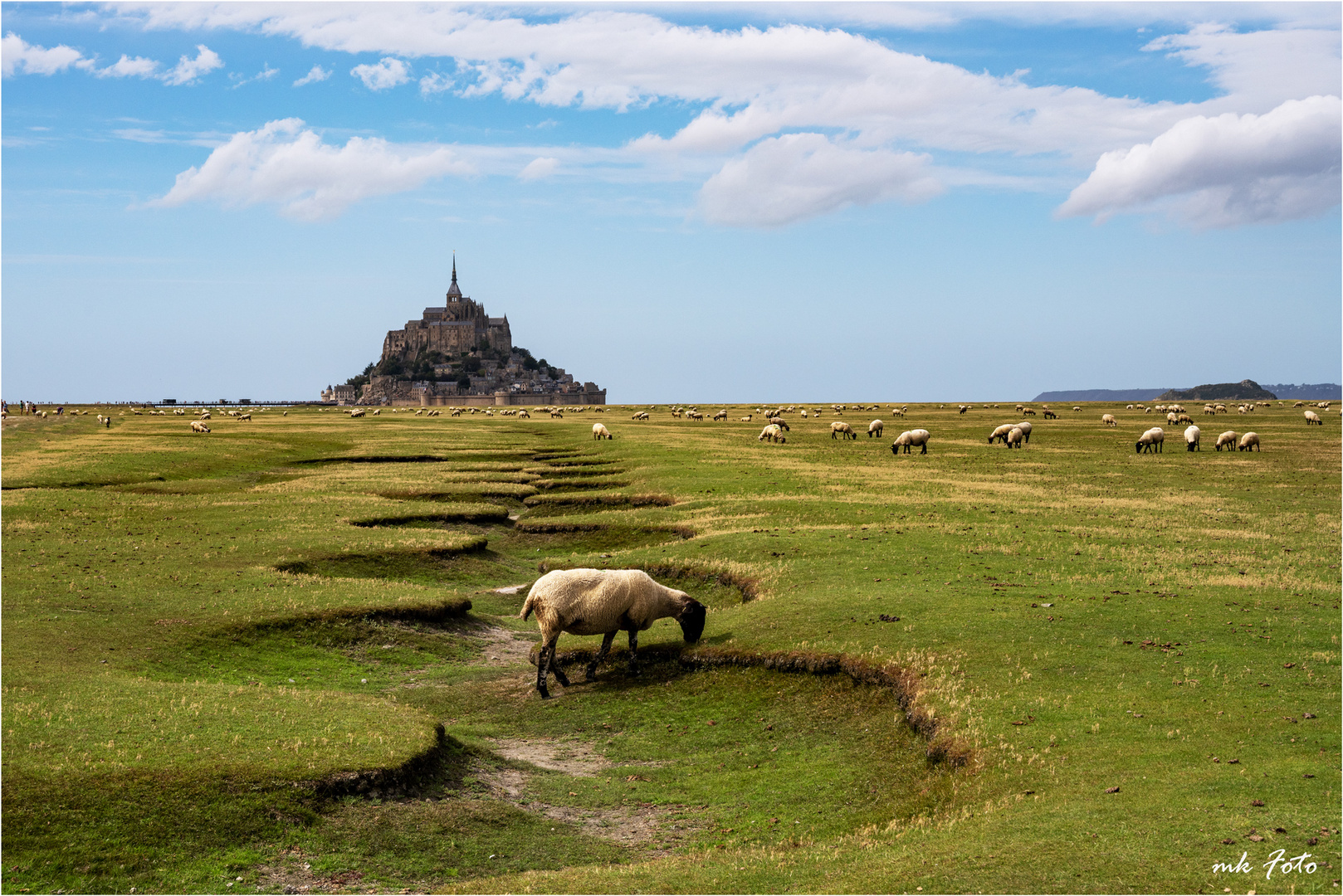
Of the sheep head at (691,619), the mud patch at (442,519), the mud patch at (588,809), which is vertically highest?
the mud patch at (442,519)

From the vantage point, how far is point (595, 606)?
67.8ft

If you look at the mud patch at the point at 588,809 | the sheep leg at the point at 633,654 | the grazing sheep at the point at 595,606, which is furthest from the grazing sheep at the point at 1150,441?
the mud patch at the point at 588,809

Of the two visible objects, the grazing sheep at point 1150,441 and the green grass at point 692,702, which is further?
the grazing sheep at point 1150,441

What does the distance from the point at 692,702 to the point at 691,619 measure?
2.57 meters

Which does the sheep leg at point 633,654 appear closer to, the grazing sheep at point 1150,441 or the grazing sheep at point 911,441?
the grazing sheep at point 911,441

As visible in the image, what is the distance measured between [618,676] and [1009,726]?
9.02 metres

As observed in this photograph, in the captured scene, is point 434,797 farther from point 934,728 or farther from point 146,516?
point 146,516

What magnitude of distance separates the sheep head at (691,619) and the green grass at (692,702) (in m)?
0.72

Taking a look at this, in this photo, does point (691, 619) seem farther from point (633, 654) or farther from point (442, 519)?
point (442, 519)

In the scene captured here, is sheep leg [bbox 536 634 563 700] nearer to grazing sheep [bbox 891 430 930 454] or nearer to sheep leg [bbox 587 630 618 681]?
sheep leg [bbox 587 630 618 681]

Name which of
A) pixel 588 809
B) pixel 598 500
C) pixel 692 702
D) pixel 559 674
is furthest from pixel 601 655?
pixel 598 500

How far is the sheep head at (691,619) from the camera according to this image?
2203 cm

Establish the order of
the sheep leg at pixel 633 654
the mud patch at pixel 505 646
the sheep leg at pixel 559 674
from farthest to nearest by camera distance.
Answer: the mud patch at pixel 505 646 → the sheep leg at pixel 633 654 → the sheep leg at pixel 559 674

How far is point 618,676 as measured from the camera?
2156cm
